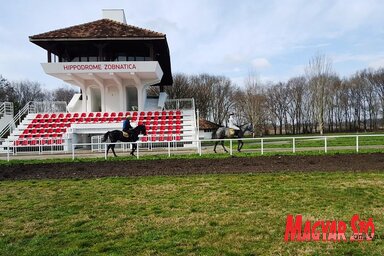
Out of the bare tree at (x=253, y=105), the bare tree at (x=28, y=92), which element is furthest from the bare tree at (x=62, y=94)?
the bare tree at (x=253, y=105)

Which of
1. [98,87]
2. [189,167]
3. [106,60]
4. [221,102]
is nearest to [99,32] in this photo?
[106,60]

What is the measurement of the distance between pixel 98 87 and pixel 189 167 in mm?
21867

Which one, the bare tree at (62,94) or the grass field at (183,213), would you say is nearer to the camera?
the grass field at (183,213)

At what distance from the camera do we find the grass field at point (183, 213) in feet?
14.2

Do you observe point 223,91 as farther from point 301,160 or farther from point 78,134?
point 301,160

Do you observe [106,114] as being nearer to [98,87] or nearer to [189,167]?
[98,87]

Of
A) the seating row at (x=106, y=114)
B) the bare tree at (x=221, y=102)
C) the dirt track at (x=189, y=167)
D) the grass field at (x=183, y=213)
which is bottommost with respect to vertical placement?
the grass field at (x=183, y=213)

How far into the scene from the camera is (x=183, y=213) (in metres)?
6.11

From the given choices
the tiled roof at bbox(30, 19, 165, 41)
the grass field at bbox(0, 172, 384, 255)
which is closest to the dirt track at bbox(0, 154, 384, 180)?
the grass field at bbox(0, 172, 384, 255)

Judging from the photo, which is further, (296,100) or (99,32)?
(296,100)

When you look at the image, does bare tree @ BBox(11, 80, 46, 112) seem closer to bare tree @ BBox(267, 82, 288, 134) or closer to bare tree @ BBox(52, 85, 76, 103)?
bare tree @ BBox(52, 85, 76, 103)

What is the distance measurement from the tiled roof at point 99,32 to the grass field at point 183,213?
1943cm

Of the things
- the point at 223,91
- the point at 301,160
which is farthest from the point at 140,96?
the point at 223,91

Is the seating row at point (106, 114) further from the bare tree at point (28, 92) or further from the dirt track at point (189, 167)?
the bare tree at point (28, 92)
